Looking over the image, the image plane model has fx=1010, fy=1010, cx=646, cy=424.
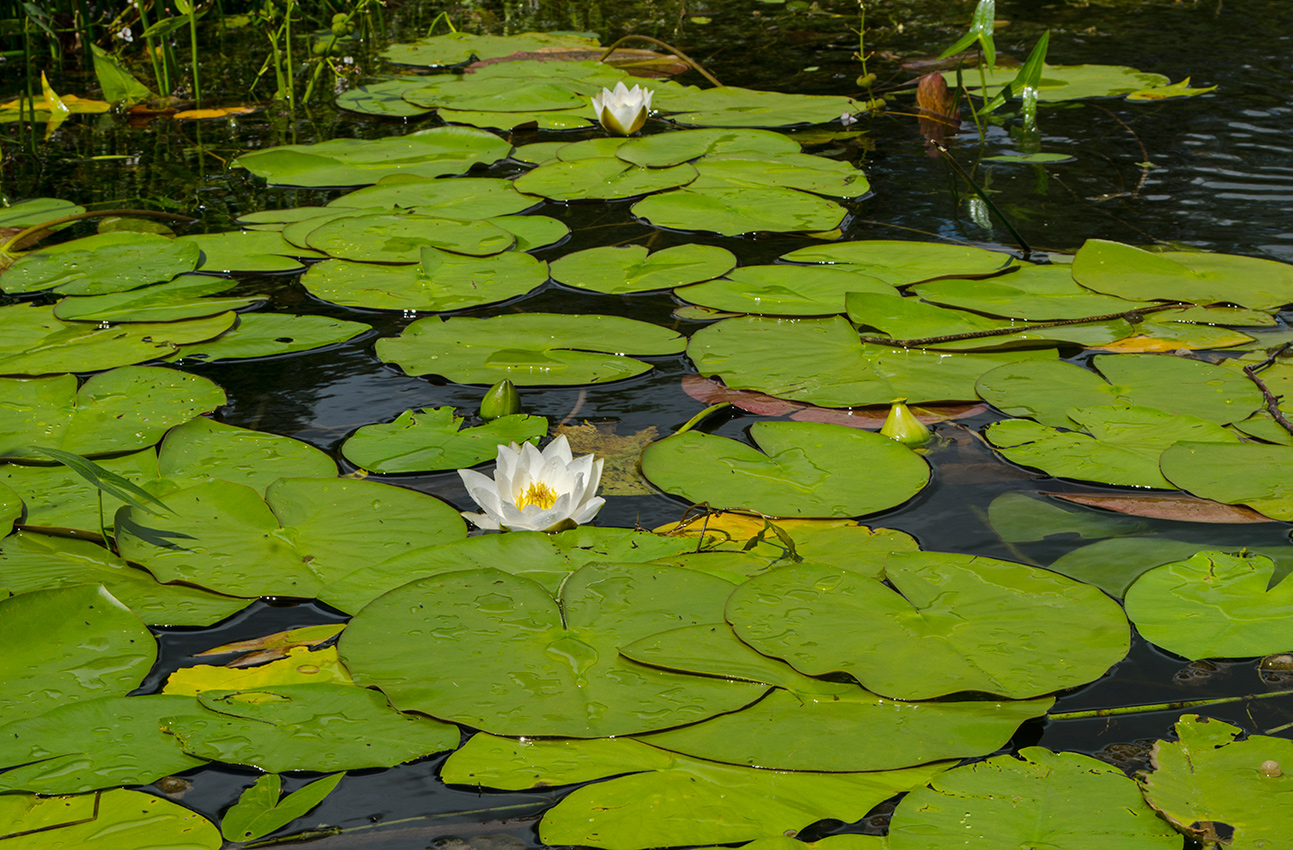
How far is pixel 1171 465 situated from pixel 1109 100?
3124mm

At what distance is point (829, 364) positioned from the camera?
89.0 inches

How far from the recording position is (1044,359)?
2270 mm

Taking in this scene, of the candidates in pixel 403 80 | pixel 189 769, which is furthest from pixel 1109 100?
pixel 189 769

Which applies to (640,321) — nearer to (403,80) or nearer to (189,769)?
(189,769)

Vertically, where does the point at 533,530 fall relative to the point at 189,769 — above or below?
above

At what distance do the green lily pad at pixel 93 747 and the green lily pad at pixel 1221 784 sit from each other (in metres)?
1.16

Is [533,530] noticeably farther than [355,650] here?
Yes

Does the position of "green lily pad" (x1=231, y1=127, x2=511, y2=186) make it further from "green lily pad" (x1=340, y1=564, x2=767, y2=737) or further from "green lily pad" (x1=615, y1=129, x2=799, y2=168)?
"green lily pad" (x1=340, y1=564, x2=767, y2=737)

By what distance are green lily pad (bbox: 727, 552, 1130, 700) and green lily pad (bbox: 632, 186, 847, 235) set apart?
1.68m

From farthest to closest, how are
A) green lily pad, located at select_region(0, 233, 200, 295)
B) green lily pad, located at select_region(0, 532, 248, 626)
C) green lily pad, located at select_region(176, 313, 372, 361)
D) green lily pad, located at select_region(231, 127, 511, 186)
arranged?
green lily pad, located at select_region(231, 127, 511, 186) → green lily pad, located at select_region(0, 233, 200, 295) → green lily pad, located at select_region(176, 313, 372, 361) → green lily pad, located at select_region(0, 532, 248, 626)

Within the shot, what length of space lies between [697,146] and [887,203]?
0.82m

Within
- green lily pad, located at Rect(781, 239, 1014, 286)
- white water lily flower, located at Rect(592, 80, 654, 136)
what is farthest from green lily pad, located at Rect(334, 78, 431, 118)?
green lily pad, located at Rect(781, 239, 1014, 286)

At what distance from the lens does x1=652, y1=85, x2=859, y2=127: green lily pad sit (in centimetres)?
418

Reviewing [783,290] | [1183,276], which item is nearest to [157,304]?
[783,290]
